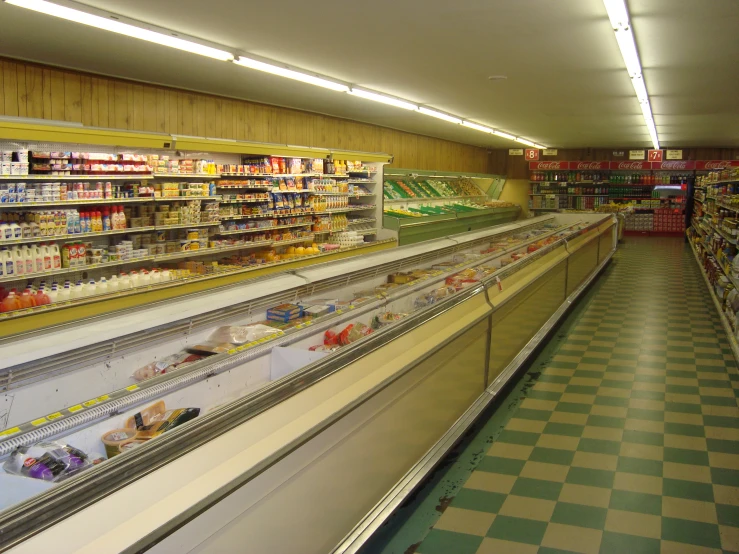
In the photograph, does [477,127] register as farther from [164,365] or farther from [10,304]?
A: [164,365]

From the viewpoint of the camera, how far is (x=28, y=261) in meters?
A: 5.49

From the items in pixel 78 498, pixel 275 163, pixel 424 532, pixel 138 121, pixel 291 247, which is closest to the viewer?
pixel 78 498

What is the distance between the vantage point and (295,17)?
4.75 metres

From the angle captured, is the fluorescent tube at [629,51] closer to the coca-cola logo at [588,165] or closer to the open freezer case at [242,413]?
the open freezer case at [242,413]

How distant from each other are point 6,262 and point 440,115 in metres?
7.58

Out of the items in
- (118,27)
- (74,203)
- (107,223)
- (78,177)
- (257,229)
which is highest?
(118,27)

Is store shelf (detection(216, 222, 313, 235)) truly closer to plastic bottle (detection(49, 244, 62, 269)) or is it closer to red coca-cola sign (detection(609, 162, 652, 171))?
plastic bottle (detection(49, 244, 62, 269))

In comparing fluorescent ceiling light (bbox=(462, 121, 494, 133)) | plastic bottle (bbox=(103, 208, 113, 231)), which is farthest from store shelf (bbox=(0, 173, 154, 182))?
fluorescent ceiling light (bbox=(462, 121, 494, 133))

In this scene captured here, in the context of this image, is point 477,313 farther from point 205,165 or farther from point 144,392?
point 205,165

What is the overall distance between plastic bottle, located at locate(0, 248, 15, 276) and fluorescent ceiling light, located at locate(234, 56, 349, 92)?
274 centimetres

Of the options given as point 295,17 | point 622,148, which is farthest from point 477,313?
point 622,148

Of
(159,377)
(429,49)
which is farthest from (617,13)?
(159,377)

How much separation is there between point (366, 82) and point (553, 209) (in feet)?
43.1

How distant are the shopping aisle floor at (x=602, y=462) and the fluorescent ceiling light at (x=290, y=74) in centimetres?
402
